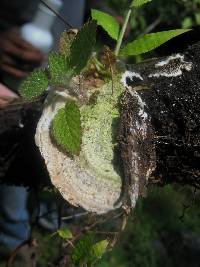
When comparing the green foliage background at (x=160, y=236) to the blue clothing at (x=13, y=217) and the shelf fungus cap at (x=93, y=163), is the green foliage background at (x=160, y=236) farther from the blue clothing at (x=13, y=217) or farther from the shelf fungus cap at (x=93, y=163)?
the shelf fungus cap at (x=93, y=163)

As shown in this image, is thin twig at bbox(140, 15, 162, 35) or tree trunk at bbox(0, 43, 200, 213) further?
thin twig at bbox(140, 15, 162, 35)

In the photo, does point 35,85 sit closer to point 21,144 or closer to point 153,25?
point 21,144

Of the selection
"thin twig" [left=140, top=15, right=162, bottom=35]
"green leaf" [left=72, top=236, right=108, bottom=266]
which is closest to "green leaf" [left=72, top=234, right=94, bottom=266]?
"green leaf" [left=72, top=236, right=108, bottom=266]

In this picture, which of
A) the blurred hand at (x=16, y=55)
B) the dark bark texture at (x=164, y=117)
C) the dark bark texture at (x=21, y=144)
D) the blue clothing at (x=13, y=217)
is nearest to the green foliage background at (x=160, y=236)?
the blue clothing at (x=13, y=217)

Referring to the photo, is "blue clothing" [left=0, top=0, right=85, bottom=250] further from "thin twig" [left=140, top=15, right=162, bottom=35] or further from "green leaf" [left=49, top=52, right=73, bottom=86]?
"green leaf" [left=49, top=52, right=73, bottom=86]

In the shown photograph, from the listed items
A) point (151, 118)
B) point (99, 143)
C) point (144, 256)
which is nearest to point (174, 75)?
point (151, 118)

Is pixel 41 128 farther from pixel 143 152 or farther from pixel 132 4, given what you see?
pixel 132 4

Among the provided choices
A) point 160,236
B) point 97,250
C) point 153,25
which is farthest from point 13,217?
point 153,25
